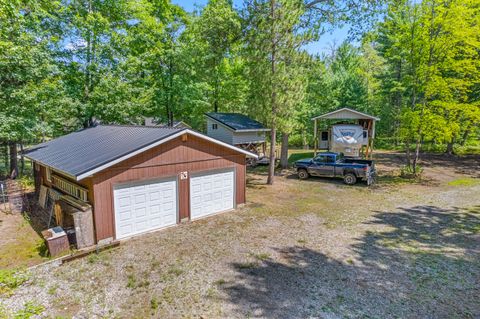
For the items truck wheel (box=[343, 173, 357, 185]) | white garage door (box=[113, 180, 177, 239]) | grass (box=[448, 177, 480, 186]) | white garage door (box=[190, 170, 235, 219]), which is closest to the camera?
white garage door (box=[113, 180, 177, 239])

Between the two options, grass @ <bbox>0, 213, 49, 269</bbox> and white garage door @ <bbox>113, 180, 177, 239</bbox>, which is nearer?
grass @ <bbox>0, 213, 49, 269</bbox>

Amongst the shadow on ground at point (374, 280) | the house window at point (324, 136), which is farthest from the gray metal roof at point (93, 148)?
the house window at point (324, 136)

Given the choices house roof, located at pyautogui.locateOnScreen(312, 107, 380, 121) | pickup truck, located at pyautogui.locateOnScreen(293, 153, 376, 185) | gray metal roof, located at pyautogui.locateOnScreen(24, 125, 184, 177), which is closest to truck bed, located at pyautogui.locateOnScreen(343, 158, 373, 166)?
pickup truck, located at pyautogui.locateOnScreen(293, 153, 376, 185)

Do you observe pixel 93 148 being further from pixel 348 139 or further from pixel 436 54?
pixel 436 54

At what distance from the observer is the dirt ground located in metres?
5.60

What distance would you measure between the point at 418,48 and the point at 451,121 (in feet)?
16.2

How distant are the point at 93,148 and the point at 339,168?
13148mm

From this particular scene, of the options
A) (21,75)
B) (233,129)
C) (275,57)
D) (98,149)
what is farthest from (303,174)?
(21,75)

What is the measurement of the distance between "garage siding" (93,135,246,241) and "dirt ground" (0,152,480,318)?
1000mm

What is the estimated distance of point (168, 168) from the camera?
9.78 metres

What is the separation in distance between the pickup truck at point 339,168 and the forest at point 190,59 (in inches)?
111

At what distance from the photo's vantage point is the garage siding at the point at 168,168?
27.5 ft

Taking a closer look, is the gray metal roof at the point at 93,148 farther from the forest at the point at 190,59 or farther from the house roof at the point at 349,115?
the house roof at the point at 349,115

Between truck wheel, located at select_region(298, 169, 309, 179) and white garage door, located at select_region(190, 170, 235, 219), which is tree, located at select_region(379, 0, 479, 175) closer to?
truck wheel, located at select_region(298, 169, 309, 179)
